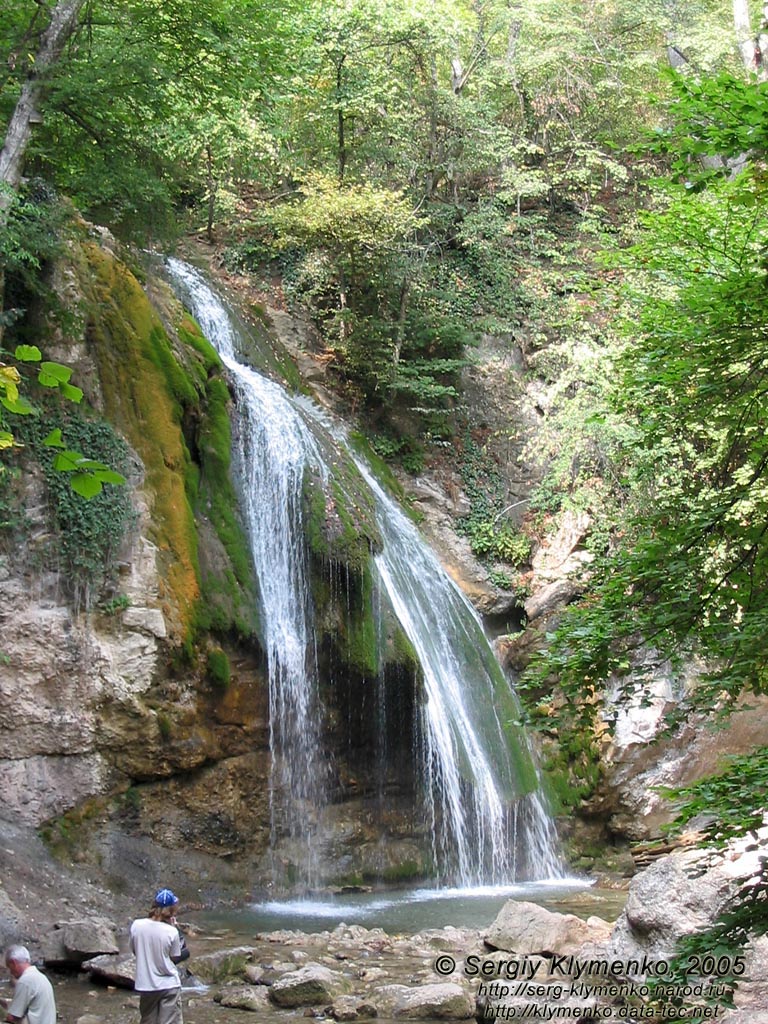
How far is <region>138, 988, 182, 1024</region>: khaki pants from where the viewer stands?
5.43 meters

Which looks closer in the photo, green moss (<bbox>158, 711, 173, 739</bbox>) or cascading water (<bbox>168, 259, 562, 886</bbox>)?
green moss (<bbox>158, 711, 173, 739</bbox>)

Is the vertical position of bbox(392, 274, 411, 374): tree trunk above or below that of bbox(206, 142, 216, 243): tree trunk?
below

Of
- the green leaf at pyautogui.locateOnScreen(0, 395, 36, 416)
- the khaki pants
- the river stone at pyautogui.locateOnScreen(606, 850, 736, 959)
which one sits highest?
the green leaf at pyautogui.locateOnScreen(0, 395, 36, 416)

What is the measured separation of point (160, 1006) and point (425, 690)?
7.89 m

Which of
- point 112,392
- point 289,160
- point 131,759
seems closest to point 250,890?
point 131,759

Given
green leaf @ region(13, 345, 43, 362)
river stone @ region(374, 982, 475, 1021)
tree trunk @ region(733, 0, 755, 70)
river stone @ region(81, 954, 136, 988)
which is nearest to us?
green leaf @ region(13, 345, 43, 362)

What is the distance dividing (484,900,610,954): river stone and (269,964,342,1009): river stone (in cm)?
149

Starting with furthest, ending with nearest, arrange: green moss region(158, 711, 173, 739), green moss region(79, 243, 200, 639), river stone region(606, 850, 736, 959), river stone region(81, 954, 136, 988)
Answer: green moss region(79, 243, 200, 639) < green moss region(158, 711, 173, 739) < river stone region(81, 954, 136, 988) < river stone region(606, 850, 736, 959)

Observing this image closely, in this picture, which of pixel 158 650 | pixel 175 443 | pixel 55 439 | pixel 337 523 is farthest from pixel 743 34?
pixel 55 439

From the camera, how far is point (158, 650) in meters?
10.6

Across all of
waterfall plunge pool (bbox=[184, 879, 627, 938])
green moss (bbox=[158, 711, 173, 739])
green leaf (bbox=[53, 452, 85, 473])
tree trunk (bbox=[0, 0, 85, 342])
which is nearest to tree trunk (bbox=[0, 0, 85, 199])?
tree trunk (bbox=[0, 0, 85, 342])

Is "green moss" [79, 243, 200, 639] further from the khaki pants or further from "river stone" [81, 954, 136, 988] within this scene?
the khaki pants

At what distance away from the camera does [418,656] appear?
523 inches

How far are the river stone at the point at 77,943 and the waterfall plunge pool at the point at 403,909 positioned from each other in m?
1.54
